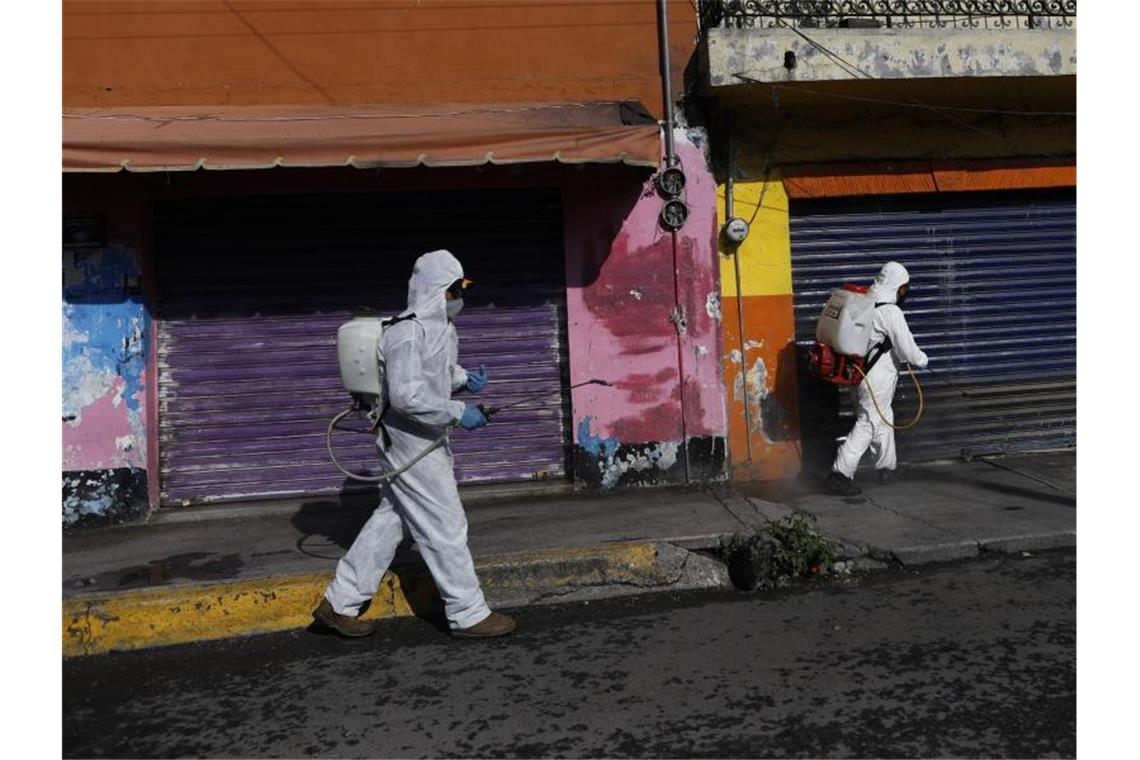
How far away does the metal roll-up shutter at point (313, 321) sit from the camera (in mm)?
7402

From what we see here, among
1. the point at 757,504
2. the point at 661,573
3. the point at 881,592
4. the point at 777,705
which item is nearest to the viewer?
the point at 777,705

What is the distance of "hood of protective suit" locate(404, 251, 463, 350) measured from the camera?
461 centimetres

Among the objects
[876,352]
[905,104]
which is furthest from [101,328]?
[905,104]

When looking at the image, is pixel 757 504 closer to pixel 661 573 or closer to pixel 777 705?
pixel 661 573

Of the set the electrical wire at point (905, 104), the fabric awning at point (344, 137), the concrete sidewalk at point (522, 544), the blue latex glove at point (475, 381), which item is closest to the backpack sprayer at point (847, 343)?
the concrete sidewalk at point (522, 544)

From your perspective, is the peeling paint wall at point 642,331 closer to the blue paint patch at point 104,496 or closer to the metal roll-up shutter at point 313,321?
the metal roll-up shutter at point 313,321

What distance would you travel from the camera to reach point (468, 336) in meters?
7.66

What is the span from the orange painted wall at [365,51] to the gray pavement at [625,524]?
3066 mm

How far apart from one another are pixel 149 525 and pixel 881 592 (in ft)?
16.6


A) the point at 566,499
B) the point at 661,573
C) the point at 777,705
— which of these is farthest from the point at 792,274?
the point at 777,705

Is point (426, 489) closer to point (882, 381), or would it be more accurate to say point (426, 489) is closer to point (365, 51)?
point (882, 381)

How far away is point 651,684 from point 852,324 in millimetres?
3909

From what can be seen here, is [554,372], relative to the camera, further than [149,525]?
Yes

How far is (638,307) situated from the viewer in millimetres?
7633
